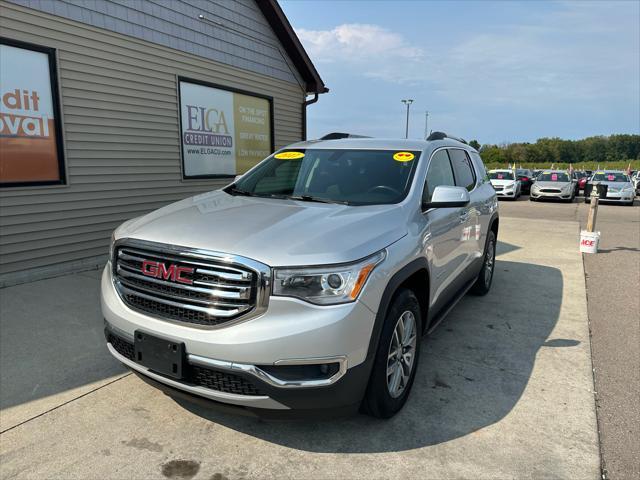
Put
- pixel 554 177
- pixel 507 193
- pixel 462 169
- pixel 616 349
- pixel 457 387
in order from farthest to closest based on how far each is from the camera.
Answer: pixel 507 193, pixel 554 177, pixel 462 169, pixel 616 349, pixel 457 387

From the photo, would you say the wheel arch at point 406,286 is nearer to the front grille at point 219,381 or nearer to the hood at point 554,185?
the front grille at point 219,381

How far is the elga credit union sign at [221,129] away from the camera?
8.02 metres

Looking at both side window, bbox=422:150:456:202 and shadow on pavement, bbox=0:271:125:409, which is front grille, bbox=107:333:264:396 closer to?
shadow on pavement, bbox=0:271:125:409

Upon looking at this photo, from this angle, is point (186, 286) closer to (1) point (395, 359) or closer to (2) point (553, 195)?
(1) point (395, 359)

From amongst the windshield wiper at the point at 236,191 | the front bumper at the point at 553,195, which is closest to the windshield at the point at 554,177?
the front bumper at the point at 553,195

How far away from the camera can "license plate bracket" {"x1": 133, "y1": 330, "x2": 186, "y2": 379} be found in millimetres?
2342

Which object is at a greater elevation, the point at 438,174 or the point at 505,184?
the point at 438,174

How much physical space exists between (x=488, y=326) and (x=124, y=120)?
5795mm

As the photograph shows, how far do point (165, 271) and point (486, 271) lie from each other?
419 cm

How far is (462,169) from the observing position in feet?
15.5

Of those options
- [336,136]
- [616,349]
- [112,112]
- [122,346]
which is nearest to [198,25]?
[112,112]

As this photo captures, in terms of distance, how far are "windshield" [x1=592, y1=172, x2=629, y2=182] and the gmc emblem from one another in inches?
885

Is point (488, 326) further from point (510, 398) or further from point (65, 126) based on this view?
point (65, 126)

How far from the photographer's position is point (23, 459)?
2.48 m
